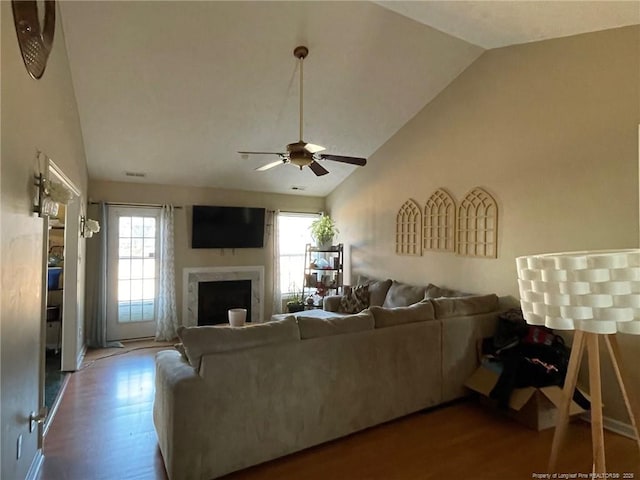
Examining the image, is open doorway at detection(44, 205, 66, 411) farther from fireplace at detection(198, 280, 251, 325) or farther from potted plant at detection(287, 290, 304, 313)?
potted plant at detection(287, 290, 304, 313)

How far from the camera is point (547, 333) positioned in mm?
3455

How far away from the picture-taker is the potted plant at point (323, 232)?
6.76 meters

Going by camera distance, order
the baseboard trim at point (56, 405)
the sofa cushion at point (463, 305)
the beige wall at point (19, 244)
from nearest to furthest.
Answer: the beige wall at point (19, 244), the baseboard trim at point (56, 405), the sofa cushion at point (463, 305)

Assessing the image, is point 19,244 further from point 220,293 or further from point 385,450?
point 220,293

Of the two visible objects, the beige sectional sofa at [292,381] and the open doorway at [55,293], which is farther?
the open doorway at [55,293]

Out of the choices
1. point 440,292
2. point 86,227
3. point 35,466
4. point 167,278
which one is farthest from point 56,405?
point 440,292

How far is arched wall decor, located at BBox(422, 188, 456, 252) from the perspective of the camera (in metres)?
4.74

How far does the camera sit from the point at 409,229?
214 inches

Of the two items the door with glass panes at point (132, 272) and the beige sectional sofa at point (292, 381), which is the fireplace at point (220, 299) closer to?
the door with glass panes at point (132, 272)

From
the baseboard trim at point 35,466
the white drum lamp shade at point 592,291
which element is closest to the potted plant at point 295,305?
the baseboard trim at point 35,466

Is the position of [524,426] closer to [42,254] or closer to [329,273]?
[42,254]

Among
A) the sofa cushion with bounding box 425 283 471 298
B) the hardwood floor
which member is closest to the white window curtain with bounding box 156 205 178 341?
the hardwood floor

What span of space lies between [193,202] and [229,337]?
169 inches

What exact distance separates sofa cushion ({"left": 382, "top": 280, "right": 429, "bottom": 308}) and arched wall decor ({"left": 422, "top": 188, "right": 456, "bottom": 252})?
58cm
